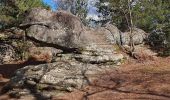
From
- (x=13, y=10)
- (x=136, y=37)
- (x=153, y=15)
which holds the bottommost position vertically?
(x=136, y=37)

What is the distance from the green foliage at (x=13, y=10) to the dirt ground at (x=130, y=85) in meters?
5.63

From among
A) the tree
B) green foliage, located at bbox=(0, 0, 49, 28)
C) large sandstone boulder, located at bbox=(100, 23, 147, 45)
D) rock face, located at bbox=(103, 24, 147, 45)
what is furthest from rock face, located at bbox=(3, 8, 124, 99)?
the tree

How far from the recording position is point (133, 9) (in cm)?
2558

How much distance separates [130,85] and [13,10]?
1249 cm

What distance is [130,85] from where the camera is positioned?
1645cm

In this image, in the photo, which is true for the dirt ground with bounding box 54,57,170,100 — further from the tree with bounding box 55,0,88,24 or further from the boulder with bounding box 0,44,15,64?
the tree with bounding box 55,0,88,24

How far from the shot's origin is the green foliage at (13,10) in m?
25.3

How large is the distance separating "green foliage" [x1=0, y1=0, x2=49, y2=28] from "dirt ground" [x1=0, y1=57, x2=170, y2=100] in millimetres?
5629

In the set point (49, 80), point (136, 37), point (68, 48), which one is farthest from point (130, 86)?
point (136, 37)

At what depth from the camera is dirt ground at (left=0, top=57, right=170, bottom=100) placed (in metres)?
14.9

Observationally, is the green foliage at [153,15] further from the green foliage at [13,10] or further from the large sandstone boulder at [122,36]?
the green foliage at [13,10]

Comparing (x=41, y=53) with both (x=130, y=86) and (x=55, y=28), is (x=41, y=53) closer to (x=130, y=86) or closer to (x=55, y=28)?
(x=55, y=28)

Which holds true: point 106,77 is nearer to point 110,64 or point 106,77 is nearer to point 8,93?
point 110,64

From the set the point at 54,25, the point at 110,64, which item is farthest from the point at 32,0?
the point at 110,64
